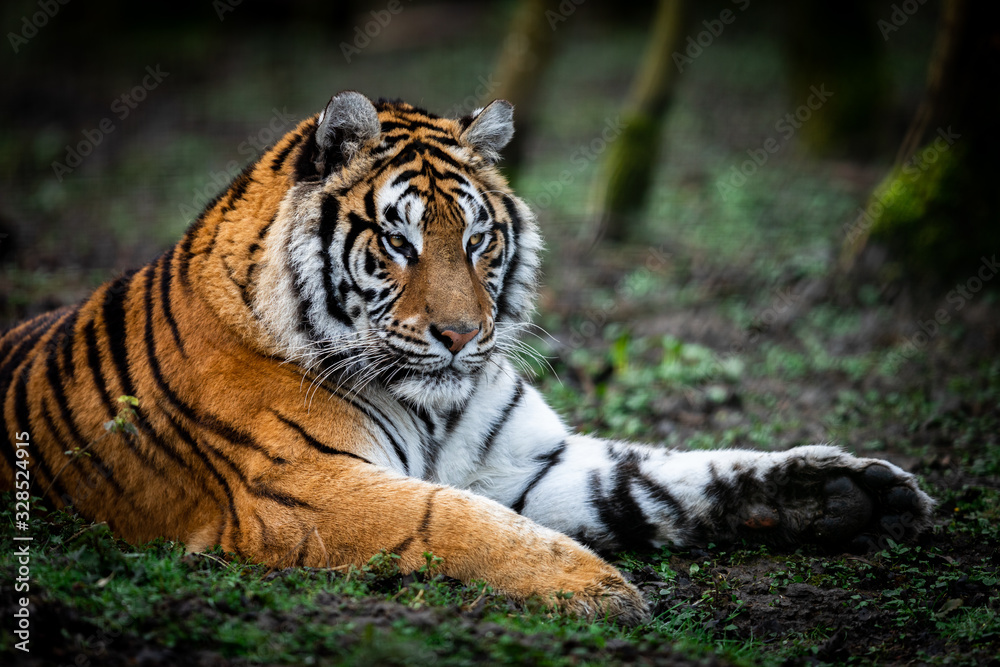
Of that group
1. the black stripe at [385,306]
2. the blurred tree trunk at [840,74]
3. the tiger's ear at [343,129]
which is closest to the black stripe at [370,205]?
the tiger's ear at [343,129]

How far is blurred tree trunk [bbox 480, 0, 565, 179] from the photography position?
283 inches

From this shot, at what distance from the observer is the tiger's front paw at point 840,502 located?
306cm

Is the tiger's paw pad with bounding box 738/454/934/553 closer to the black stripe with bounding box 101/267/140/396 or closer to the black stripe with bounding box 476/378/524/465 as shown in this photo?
the black stripe with bounding box 476/378/524/465

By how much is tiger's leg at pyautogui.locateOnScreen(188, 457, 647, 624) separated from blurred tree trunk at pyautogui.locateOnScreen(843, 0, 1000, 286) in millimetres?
3779

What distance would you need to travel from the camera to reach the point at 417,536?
8.80 ft

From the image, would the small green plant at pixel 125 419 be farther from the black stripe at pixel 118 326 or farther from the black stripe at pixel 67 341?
the black stripe at pixel 67 341

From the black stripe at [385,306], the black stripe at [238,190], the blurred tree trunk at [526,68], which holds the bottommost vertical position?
the black stripe at [385,306]

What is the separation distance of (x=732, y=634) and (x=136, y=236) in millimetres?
6576

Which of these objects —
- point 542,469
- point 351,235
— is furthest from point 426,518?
point 351,235

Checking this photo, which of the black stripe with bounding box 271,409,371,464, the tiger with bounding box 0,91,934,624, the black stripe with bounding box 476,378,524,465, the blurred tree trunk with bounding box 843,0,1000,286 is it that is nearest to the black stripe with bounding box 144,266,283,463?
the tiger with bounding box 0,91,934,624

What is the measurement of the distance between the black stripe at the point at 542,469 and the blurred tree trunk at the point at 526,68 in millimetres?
4056

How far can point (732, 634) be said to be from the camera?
2.68m

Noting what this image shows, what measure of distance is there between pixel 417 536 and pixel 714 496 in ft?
4.01

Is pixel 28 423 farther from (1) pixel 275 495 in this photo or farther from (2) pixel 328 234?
(2) pixel 328 234
